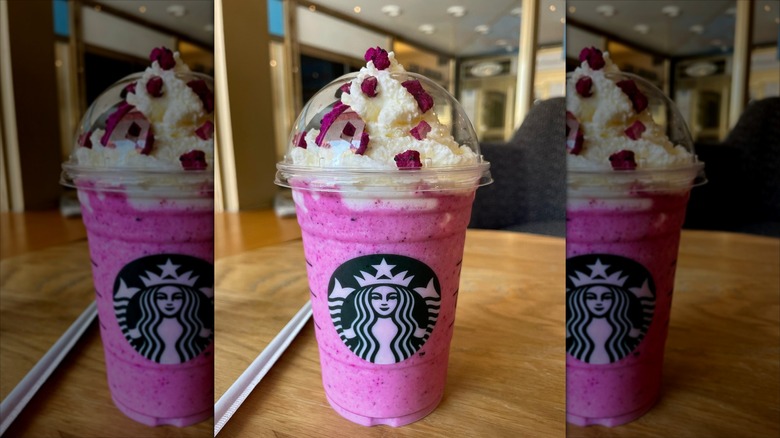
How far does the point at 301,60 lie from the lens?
17.6 inches

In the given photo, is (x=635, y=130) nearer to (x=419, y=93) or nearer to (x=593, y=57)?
(x=593, y=57)

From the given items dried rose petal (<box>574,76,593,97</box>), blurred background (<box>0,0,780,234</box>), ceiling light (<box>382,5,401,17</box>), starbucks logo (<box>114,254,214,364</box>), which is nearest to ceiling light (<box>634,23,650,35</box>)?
blurred background (<box>0,0,780,234</box>)

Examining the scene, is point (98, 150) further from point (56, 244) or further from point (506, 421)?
point (506, 421)

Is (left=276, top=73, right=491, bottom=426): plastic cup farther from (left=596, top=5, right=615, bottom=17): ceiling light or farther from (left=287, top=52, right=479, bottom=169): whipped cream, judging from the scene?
(left=596, top=5, right=615, bottom=17): ceiling light

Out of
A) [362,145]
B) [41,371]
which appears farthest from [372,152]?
[41,371]

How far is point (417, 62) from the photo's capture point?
0.45m

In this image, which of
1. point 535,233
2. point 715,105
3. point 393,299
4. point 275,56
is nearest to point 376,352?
point 393,299

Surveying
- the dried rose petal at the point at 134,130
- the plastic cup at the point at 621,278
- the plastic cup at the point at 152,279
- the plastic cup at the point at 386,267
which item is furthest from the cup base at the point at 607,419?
the dried rose petal at the point at 134,130

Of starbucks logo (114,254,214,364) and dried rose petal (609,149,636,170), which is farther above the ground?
dried rose petal (609,149,636,170)

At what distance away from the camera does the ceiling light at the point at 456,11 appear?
427mm

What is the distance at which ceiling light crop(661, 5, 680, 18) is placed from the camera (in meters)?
0.46

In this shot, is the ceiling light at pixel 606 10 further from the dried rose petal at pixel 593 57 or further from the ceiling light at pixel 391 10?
the ceiling light at pixel 391 10

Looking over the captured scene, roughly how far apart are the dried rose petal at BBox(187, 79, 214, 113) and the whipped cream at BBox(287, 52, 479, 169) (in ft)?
0.31

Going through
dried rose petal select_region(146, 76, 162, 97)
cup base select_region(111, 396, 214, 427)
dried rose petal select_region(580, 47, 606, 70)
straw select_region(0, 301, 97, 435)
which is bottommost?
cup base select_region(111, 396, 214, 427)
